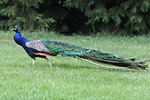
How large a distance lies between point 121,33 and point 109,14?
50.4 inches

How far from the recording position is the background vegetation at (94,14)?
17959mm

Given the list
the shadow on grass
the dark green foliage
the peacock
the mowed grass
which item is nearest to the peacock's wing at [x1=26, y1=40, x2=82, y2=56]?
the peacock

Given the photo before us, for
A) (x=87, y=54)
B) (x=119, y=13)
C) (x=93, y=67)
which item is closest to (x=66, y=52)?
(x=87, y=54)

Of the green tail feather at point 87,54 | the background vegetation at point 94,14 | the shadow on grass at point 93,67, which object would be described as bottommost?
the shadow on grass at point 93,67

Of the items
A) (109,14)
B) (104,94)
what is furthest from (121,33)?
(104,94)

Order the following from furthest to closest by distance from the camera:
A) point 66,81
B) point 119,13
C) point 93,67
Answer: point 119,13 < point 93,67 < point 66,81

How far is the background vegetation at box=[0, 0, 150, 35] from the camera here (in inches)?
707

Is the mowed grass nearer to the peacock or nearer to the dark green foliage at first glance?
the peacock

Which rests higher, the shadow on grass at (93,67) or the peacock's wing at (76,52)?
the peacock's wing at (76,52)

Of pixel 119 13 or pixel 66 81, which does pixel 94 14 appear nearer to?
pixel 119 13

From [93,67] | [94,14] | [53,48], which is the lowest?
[93,67]

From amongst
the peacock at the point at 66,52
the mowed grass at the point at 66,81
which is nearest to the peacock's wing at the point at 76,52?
the peacock at the point at 66,52

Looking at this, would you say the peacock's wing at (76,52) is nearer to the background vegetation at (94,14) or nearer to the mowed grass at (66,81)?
the mowed grass at (66,81)

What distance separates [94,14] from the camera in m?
18.6
